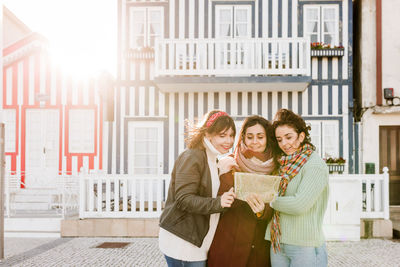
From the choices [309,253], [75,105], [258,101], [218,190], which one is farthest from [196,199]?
[75,105]

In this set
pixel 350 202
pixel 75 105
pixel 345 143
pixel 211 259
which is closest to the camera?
pixel 211 259

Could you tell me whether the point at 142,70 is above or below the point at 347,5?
below

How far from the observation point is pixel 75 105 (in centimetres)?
1005

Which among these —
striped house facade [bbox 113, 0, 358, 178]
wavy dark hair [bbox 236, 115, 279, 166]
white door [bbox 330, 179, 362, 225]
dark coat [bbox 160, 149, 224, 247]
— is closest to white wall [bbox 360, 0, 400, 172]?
striped house facade [bbox 113, 0, 358, 178]

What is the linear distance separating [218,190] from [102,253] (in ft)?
13.0

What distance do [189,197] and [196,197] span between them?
0.16 feet

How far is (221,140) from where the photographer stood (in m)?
2.30

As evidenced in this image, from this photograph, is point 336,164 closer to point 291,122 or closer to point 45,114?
point 291,122

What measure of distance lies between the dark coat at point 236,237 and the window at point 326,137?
745 centimetres

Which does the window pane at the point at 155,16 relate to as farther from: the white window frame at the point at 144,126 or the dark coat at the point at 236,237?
the dark coat at the point at 236,237

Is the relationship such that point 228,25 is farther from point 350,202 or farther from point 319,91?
point 350,202

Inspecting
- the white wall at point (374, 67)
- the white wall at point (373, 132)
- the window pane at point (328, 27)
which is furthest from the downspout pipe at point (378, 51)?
the window pane at point (328, 27)

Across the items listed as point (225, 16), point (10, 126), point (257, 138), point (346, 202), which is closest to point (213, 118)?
point (257, 138)

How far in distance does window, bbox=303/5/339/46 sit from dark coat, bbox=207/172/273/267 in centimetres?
823
